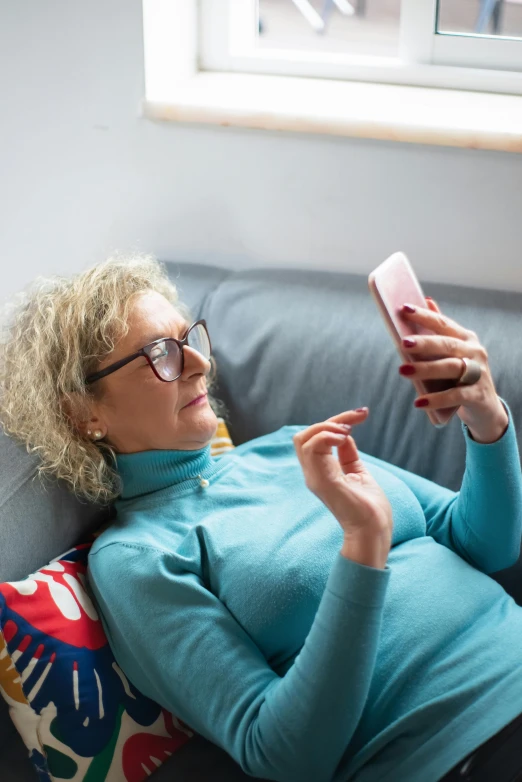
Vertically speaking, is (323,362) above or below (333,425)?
below

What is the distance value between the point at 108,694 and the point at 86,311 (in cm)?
60

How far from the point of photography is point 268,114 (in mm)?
1793

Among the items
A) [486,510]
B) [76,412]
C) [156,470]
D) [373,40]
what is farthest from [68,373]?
[373,40]

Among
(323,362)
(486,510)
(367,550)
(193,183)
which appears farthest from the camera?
(193,183)

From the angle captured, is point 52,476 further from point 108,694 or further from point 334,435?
point 334,435

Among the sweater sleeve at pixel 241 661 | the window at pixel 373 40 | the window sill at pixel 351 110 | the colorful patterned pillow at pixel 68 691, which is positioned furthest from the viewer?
the window at pixel 373 40

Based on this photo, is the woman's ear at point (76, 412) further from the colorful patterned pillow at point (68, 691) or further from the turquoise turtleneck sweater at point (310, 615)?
the colorful patterned pillow at point (68, 691)

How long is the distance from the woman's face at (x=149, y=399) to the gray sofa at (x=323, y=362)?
0.14 m

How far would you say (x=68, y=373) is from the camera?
1.38m

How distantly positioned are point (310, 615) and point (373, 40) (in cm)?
142

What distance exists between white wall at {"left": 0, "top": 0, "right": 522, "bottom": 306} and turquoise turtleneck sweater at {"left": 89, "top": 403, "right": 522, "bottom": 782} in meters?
0.61

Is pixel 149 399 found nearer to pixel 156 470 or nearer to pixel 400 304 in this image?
pixel 156 470

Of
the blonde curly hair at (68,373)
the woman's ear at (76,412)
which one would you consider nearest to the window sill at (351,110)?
the blonde curly hair at (68,373)

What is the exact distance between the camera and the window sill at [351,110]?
1701 mm
